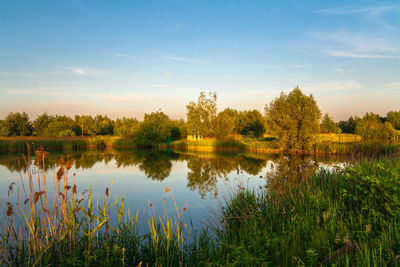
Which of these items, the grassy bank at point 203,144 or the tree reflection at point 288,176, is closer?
the tree reflection at point 288,176

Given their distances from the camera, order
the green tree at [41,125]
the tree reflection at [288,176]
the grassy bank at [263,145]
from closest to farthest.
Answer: the tree reflection at [288,176] → the grassy bank at [263,145] → the green tree at [41,125]

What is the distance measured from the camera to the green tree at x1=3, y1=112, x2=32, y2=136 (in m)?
53.1

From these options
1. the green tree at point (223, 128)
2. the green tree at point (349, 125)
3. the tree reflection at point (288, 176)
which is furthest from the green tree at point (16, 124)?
the green tree at point (349, 125)

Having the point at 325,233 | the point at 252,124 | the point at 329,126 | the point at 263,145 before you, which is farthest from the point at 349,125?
the point at 325,233

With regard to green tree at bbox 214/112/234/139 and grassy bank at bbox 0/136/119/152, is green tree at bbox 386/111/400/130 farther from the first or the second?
grassy bank at bbox 0/136/119/152

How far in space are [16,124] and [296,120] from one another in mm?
57872

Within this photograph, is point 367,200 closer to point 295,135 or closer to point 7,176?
point 7,176

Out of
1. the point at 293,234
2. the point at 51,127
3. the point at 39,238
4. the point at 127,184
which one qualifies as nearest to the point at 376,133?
the point at 127,184

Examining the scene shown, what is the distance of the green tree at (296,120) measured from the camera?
32.5 m

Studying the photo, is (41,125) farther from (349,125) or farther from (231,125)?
(349,125)

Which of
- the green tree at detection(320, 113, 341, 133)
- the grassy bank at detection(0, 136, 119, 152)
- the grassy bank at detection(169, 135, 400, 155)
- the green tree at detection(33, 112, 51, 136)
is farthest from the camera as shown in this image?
the green tree at detection(320, 113, 341, 133)

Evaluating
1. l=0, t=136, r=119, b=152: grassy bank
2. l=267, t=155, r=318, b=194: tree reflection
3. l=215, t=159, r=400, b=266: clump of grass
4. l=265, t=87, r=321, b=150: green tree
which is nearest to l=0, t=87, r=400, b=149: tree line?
l=265, t=87, r=321, b=150: green tree

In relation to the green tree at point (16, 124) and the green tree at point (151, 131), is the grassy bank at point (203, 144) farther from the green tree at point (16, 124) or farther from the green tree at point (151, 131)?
the green tree at point (16, 124)

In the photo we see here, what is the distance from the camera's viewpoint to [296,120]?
3328 cm
